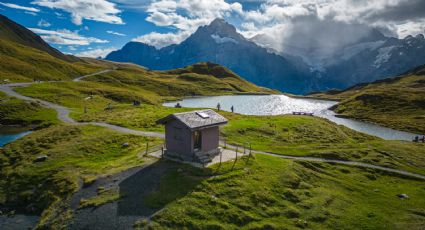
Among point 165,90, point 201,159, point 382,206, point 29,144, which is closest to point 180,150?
point 201,159

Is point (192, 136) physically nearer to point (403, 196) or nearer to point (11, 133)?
point (403, 196)

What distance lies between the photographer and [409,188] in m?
44.9

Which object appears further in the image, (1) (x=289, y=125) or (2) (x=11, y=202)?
(1) (x=289, y=125)

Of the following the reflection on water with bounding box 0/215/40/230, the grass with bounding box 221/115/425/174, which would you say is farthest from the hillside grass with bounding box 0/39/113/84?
the reflection on water with bounding box 0/215/40/230

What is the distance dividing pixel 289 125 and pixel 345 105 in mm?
110812

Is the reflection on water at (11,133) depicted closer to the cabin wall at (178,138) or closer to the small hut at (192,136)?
the cabin wall at (178,138)

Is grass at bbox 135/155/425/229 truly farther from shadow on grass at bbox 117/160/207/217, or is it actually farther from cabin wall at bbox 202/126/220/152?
cabin wall at bbox 202/126/220/152

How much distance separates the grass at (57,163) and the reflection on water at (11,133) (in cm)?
838

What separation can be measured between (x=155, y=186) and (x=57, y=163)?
61.0 feet

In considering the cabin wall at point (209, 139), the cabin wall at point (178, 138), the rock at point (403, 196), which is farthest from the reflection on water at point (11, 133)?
the rock at point (403, 196)

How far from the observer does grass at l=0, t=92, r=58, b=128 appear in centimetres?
7806

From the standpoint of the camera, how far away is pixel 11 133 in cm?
7138

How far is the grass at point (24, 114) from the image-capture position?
78.1 meters

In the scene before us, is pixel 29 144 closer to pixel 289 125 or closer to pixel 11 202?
pixel 11 202
